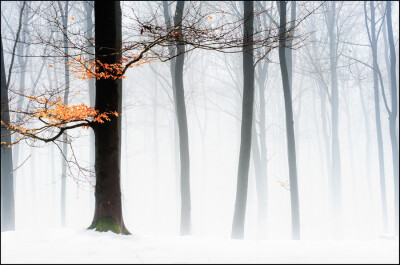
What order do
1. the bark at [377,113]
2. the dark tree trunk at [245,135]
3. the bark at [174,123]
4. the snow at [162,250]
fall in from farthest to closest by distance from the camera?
the bark at [377,113], the bark at [174,123], the dark tree trunk at [245,135], the snow at [162,250]

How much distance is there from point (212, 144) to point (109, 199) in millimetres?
35171

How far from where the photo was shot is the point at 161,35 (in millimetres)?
5805

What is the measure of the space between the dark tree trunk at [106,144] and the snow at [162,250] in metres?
0.33

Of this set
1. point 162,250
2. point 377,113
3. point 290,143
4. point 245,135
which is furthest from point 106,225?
point 377,113

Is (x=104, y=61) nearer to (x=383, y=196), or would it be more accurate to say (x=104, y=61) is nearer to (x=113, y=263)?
(x=113, y=263)

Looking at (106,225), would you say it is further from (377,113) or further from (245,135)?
(377,113)

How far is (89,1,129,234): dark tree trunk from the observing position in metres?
6.11

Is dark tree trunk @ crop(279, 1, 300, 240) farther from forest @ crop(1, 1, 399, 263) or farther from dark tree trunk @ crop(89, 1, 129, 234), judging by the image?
dark tree trunk @ crop(89, 1, 129, 234)

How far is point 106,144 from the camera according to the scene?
6.14 metres

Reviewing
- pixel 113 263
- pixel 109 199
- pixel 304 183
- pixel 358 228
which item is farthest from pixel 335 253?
pixel 304 183

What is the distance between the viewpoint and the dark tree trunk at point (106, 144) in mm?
6105

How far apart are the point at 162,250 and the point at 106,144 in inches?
88.5

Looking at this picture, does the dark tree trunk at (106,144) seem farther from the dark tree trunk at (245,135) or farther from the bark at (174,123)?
the dark tree trunk at (245,135)

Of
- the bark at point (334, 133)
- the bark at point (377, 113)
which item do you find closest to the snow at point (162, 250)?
the bark at point (377, 113)
